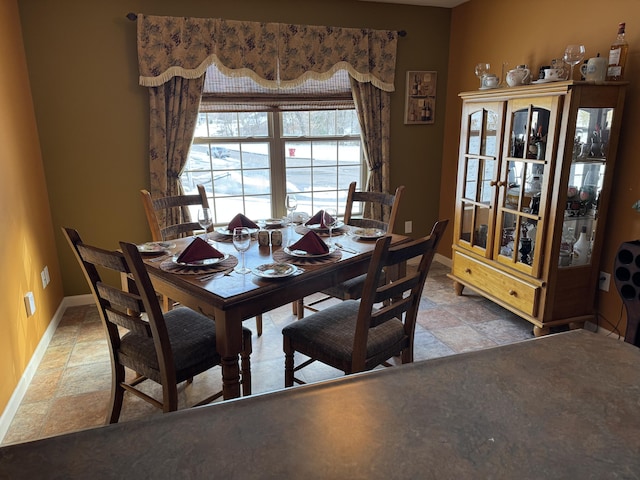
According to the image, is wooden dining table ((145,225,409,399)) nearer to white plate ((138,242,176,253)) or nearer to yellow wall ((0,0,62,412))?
white plate ((138,242,176,253))

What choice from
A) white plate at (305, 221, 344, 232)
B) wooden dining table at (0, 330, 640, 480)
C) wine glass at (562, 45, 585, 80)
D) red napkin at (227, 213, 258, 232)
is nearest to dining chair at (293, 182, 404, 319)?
white plate at (305, 221, 344, 232)

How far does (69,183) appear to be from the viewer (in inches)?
129

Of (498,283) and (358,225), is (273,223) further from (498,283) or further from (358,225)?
(498,283)

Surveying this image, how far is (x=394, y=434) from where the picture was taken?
71 centimetres

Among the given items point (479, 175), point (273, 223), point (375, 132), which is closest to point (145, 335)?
point (273, 223)

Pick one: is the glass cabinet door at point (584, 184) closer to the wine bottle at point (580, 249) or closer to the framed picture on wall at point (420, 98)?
the wine bottle at point (580, 249)

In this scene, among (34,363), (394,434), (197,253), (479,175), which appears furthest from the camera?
(479,175)

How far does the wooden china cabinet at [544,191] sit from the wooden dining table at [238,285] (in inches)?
48.6

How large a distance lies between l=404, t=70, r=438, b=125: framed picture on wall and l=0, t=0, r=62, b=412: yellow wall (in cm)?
295

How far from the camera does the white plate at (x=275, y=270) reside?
189 centimetres

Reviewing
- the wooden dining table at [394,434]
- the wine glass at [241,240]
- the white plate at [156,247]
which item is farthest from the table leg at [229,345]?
the wooden dining table at [394,434]

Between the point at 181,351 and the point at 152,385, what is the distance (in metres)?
0.79

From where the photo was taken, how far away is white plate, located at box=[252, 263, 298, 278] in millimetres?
1886

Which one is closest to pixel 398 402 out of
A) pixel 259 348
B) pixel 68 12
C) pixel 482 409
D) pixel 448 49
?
pixel 482 409
